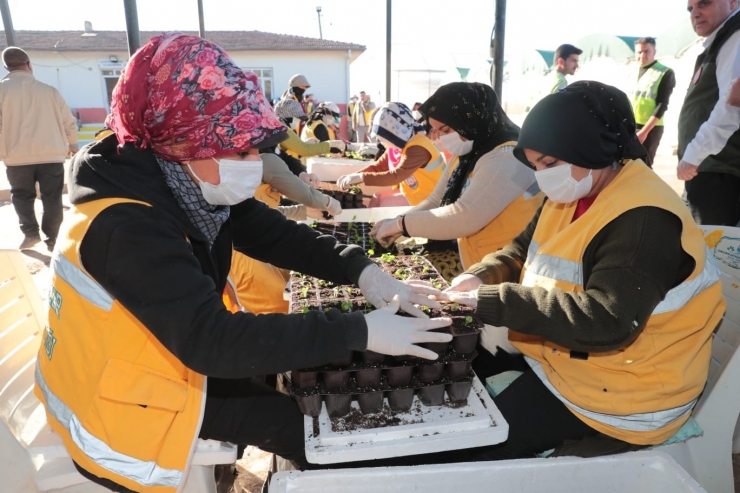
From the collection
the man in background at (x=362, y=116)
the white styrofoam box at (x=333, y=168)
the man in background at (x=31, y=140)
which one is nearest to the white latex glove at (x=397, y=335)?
the white styrofoam box at (x=333, y=168)

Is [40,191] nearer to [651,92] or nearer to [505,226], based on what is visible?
[505,226]

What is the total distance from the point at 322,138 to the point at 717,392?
7.61m

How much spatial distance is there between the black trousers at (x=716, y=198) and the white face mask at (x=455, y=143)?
154 cm

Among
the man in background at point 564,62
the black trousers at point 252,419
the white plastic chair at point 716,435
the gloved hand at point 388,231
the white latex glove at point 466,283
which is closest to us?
the black trousers at point 252,419

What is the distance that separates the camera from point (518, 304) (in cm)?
156

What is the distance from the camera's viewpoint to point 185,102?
4.41ft

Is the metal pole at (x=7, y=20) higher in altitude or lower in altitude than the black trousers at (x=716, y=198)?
higher

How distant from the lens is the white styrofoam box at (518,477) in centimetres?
135

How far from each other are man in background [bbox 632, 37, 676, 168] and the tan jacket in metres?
6.88

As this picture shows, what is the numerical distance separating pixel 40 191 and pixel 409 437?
19.3ft

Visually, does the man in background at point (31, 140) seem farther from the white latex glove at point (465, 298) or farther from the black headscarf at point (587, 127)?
the black headscarf at point (587, 127)

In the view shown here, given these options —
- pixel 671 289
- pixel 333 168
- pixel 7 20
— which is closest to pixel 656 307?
pixel 671 289

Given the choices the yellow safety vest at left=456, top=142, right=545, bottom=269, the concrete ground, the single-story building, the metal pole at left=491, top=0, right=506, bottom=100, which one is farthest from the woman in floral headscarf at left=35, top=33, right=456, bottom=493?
the single-story building

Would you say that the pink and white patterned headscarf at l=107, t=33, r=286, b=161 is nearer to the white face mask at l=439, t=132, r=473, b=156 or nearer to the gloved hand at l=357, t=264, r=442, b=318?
the gloved hand at l=357, t=264, r=442, b=318
